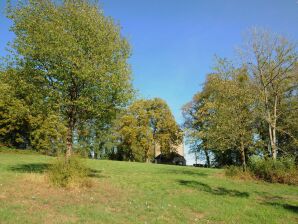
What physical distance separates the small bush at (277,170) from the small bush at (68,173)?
1550cm

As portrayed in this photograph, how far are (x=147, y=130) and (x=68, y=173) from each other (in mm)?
51441

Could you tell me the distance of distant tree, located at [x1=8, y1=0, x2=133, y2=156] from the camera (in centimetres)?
1702

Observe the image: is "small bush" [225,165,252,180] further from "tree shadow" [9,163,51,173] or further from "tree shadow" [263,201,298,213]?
"tree shadow" [9,163,51,173]

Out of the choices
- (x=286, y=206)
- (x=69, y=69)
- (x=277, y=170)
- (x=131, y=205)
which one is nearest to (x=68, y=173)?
(x=131, y=205)

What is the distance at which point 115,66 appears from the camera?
60.3ft

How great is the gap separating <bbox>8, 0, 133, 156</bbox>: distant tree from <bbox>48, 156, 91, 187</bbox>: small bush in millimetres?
2385

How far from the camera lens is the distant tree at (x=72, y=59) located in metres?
17.0

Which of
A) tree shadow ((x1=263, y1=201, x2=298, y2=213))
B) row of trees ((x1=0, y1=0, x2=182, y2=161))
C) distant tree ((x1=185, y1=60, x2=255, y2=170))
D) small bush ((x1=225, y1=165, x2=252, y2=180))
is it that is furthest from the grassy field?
distant tree ((x1=185, y1=60, x2=255, y2=170))

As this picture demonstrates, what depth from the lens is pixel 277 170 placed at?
24.1 meters

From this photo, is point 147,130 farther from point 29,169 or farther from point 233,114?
point 29,169

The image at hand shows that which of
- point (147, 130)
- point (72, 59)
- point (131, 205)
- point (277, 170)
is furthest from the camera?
point (147, 130)

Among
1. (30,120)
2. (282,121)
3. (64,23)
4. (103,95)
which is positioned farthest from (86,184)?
(30,120)

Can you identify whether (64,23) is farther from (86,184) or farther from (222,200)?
(222,200)

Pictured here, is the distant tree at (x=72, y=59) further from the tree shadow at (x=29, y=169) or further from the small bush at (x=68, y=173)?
the tree shadow at (x=29, y=169)
